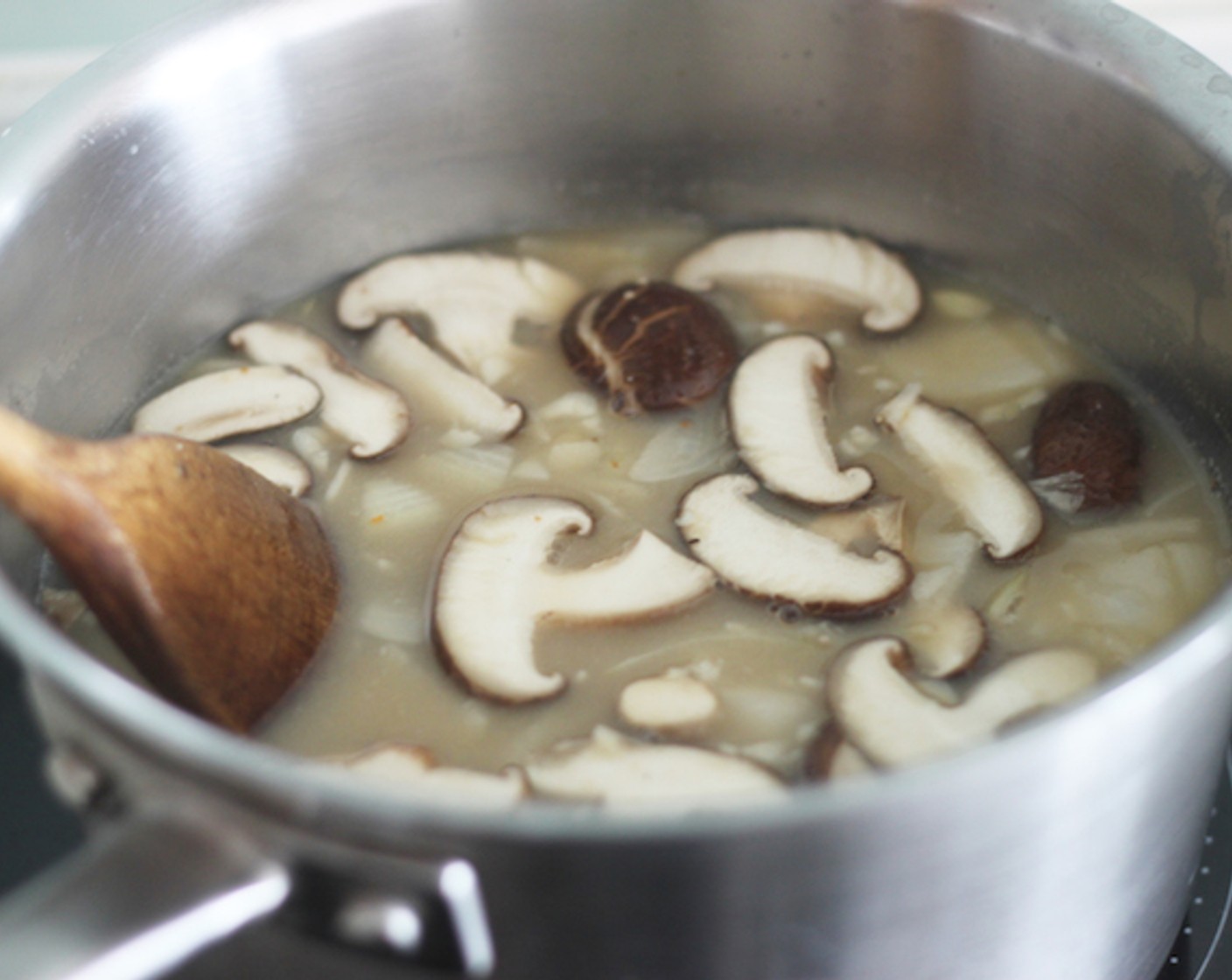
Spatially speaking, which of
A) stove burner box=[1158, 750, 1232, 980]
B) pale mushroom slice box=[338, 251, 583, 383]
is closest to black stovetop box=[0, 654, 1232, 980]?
stove burner box=[1158, 750, 1232, 980]

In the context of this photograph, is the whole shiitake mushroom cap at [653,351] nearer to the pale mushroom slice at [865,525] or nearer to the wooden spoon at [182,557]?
the pale mushroom slice at [865,525]

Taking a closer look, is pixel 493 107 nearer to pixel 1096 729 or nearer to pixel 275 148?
pixel 275 148

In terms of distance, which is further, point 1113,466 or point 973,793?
point 1113,466

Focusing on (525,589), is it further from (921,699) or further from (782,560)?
(921,699)

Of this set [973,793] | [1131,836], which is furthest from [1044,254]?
[973,793]

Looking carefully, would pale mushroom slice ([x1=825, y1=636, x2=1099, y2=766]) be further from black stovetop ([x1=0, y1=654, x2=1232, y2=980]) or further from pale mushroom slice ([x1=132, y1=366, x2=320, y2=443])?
pale mushroom slice ([x1=132, y1=366, x2=320, y2=443])

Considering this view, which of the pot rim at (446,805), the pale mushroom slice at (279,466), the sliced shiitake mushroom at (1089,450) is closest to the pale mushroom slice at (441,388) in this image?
the pale mushroom slice at (279,466)
